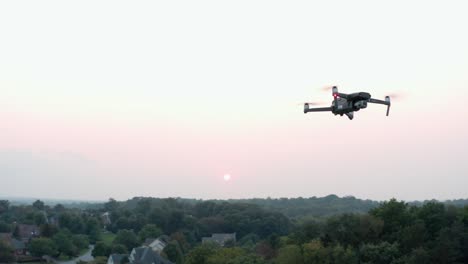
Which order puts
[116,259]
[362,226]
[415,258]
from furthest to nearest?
[116,259]
[362,226]
[415,258]

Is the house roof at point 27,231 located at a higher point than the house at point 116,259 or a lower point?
higher


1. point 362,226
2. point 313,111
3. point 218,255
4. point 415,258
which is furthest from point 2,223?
point 313,111

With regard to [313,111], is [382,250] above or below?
below

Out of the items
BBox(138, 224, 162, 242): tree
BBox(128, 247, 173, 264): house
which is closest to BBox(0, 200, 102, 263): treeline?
BBox(138, 224, 162, 242): tree

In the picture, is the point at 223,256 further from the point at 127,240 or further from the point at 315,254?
the point at 127,240

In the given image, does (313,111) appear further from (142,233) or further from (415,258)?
(142,233)

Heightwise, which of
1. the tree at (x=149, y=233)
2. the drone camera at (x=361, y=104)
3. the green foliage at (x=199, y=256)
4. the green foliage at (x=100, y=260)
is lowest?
the green foliage at (x=100, y=260)

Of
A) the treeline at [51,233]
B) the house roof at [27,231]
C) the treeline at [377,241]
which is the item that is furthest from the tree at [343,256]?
the house roof at [27,231]

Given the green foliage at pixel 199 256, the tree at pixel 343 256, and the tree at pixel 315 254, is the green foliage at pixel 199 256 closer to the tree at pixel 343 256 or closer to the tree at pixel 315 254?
the tree at pixel 315 254
